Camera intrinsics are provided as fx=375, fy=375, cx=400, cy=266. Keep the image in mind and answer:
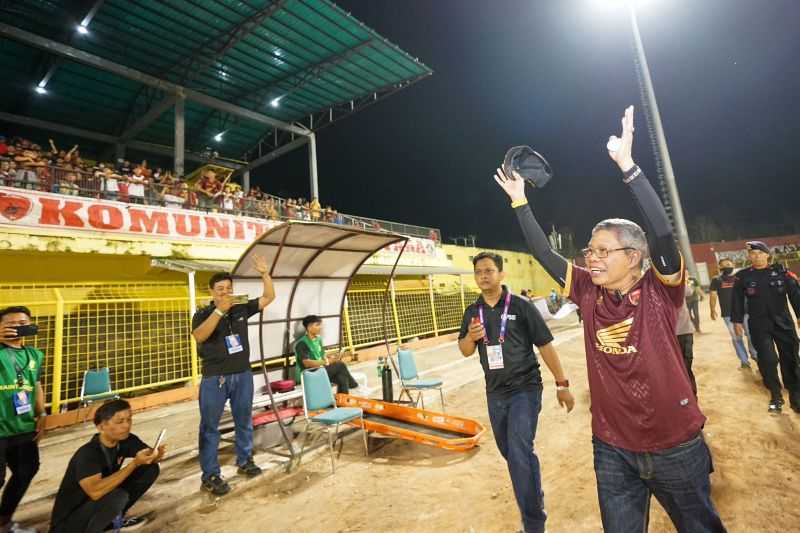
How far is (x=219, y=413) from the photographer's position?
13.3 feet

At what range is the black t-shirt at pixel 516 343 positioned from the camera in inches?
117

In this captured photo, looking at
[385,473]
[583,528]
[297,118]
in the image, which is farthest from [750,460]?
[297,118]

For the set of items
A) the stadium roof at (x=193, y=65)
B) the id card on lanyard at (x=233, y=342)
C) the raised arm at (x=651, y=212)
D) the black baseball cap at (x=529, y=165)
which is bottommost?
the id card on lanyard at (x=233, y=342)

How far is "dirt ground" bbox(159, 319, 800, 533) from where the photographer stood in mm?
3055

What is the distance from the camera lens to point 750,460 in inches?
146

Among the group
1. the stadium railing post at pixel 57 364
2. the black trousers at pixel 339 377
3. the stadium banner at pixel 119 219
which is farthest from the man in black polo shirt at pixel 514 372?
the stadium banner at pixel 119 219

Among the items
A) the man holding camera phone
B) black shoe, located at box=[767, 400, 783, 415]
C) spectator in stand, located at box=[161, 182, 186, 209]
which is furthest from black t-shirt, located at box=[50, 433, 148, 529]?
spectator in stand, located at box=[161, 182, 186, 209]

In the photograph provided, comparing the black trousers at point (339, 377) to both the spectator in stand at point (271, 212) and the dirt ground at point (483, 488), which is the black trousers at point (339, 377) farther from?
the spectator in stand at point (271, 212)

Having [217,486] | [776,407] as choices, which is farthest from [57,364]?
[776,407]

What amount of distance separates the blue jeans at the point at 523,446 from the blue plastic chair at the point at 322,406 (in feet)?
7.21

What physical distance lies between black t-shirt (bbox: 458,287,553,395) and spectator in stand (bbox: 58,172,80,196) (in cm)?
1097

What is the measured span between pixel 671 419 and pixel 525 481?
1.42m

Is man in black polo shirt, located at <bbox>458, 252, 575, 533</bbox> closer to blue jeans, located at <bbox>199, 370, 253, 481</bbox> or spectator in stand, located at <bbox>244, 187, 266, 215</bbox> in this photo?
blue jeans, located at <bbox>199, 370, 253, 481</bbox>

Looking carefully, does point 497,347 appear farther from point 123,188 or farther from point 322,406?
→ point 123,188
